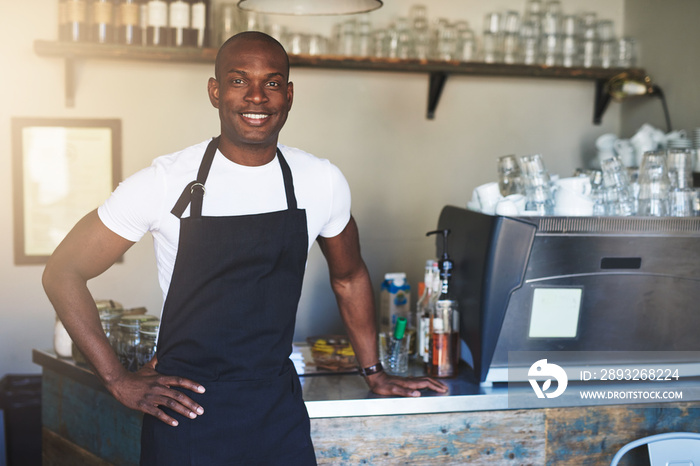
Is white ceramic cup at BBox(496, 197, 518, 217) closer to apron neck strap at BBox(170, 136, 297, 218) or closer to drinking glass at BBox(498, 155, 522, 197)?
drinking glass at BBox(498, 155, 522, 197)

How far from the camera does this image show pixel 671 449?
5.69 feet

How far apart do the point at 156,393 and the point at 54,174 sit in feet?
6.86

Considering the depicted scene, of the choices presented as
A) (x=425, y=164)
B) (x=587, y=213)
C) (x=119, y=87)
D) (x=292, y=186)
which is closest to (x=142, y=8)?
(x=119, y=87)

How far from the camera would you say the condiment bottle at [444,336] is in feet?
6.25

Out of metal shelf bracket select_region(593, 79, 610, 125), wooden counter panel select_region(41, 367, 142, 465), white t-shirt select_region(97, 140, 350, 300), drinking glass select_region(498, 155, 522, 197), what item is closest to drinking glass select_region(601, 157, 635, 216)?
drinking glass select_region(498, 155, 522, 197)

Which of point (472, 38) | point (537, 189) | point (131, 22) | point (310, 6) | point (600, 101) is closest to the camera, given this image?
point (310, 6)

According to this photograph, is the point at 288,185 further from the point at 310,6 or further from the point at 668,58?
the point at 668,58

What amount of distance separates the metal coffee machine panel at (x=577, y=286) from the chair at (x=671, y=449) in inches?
9.9

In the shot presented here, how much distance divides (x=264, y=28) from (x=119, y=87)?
2.31 feet

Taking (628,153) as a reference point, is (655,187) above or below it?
below

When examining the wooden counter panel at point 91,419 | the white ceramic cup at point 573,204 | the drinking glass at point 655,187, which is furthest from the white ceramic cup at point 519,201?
the wooden counter panel at point 91,419

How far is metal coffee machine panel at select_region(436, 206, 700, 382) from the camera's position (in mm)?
1809

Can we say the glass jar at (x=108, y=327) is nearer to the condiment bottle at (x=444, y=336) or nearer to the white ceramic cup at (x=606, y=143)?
the condiment bottle at (x=444, y=336)

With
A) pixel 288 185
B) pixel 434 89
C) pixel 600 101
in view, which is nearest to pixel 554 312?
pixel 288 185
